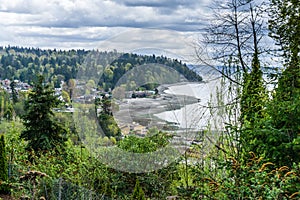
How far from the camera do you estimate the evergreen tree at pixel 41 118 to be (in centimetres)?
789

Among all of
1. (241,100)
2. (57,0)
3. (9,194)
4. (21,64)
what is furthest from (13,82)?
(241,100)

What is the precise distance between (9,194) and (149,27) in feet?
9.09

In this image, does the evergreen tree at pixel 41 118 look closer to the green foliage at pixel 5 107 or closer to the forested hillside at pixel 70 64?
the forested hillside at pixel 70 64

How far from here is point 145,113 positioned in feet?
18.0

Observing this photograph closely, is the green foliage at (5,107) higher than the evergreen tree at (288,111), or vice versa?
the evergreen tree at (288,111)

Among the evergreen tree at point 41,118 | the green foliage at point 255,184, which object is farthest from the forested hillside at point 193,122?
the evergreen tree at point 41,118

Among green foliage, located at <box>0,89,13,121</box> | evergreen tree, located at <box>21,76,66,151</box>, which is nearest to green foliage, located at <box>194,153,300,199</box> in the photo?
evergreen tree, located at <box>21,76,66,151</box>

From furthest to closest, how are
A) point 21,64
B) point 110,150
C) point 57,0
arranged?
point 21,64
point 57,0
point 110,150

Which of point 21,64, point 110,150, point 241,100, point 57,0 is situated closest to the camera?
point 241,100

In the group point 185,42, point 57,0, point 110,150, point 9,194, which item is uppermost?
point 57,0

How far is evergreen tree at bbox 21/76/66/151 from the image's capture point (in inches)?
311

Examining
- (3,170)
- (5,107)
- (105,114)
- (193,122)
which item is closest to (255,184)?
(193,122)

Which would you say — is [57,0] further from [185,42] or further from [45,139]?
[185,42]

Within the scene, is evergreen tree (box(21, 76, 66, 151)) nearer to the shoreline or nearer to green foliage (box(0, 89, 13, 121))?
the shoreline
